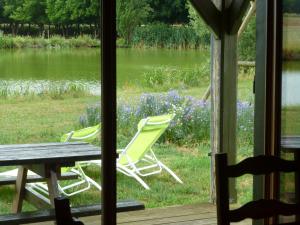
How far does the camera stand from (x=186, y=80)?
514 cm

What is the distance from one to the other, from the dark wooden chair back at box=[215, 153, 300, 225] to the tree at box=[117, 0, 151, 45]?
2278mm

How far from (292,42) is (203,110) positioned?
2168 millimetres

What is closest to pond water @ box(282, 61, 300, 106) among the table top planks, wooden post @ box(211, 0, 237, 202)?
the table top planks

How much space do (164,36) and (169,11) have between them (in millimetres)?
435

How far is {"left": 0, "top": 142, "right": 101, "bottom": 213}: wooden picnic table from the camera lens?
12.1ft

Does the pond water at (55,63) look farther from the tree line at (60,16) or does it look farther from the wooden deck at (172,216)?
the wooden deck at (172,216)

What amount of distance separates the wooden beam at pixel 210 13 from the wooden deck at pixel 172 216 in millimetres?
1320

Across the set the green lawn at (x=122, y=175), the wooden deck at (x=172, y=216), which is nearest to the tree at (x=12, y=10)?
the green lawn at (x=122, y=175)

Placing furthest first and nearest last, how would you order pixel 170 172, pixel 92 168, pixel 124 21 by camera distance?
pixel 170 172 < pixel 92 168 < pixel 124 21

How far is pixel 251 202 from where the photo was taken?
1965mm

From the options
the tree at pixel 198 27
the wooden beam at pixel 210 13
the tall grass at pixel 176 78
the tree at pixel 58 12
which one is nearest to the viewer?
the tree at pixel 58 12

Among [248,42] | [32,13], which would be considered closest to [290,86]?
[32,13]

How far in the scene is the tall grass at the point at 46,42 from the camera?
3727mm

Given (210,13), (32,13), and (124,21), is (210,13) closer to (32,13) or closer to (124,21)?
(124,21)
